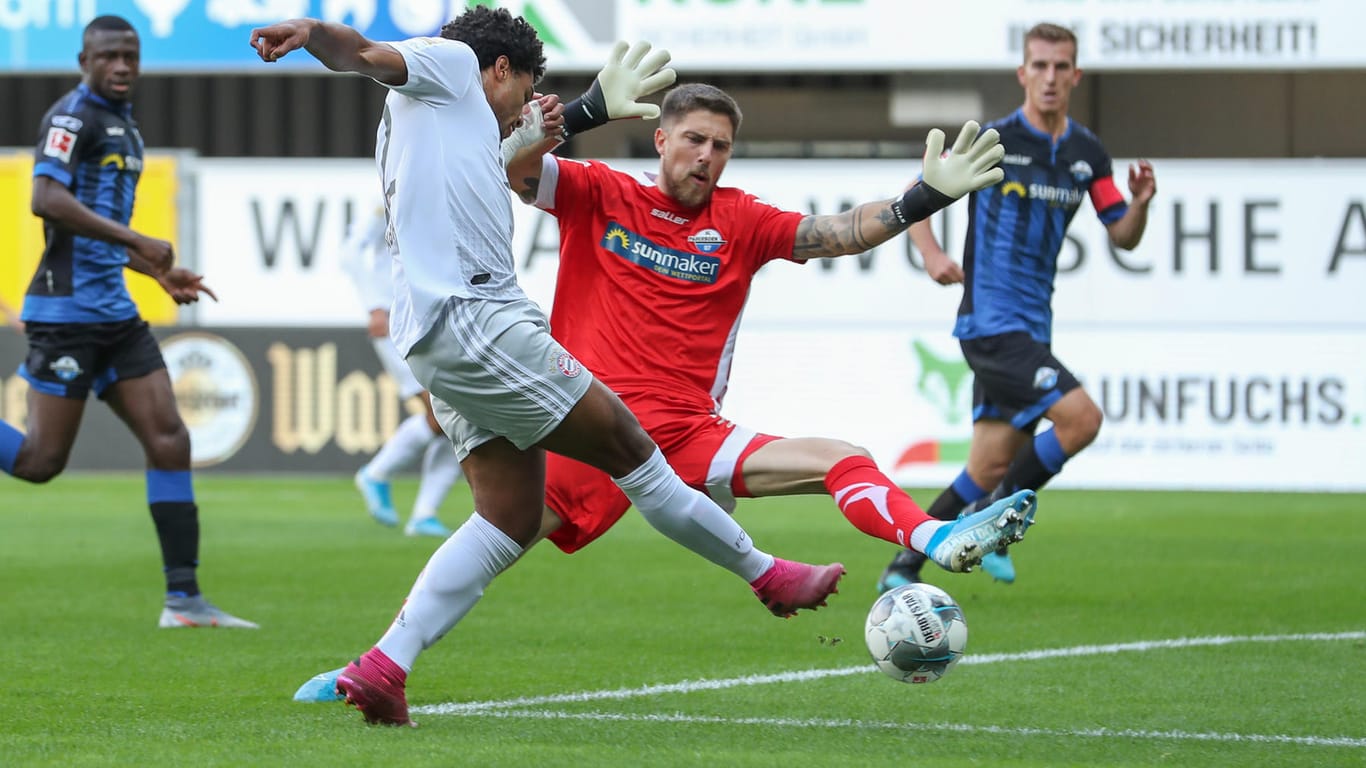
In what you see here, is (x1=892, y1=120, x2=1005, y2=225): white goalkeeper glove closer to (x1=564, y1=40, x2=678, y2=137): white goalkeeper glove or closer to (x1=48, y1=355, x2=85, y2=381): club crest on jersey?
(x1=564, y1=40, x2=678, y2=137): white goalkeeper glove

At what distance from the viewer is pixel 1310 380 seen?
14.6 meters

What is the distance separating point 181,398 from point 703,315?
10.5 metres

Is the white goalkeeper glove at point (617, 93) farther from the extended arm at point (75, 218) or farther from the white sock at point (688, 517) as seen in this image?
the extended arm at point (75, 218)

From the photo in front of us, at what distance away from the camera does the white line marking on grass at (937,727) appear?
4.91m

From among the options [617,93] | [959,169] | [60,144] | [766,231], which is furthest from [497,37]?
[60,144]

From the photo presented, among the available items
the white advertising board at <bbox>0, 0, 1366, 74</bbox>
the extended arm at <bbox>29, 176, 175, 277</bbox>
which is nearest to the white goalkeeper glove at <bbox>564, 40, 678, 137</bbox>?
the extended arm at <bbox>29, 176, 175, 277</bbox>

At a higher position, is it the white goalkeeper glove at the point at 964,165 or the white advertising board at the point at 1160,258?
the white goalkeeper glove at the point at 964,165

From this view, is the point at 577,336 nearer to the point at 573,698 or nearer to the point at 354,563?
the point at 573,698

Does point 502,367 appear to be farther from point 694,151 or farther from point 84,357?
point 84,357

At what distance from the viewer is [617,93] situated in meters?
5.77

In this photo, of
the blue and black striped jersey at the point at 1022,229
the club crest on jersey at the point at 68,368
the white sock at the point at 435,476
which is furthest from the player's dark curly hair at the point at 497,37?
the white sock at the point at 435,476

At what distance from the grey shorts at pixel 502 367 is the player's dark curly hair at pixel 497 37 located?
2.17ft

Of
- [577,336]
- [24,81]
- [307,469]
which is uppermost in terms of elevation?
[24,81]

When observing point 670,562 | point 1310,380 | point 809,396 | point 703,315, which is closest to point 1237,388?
point 1310,380
